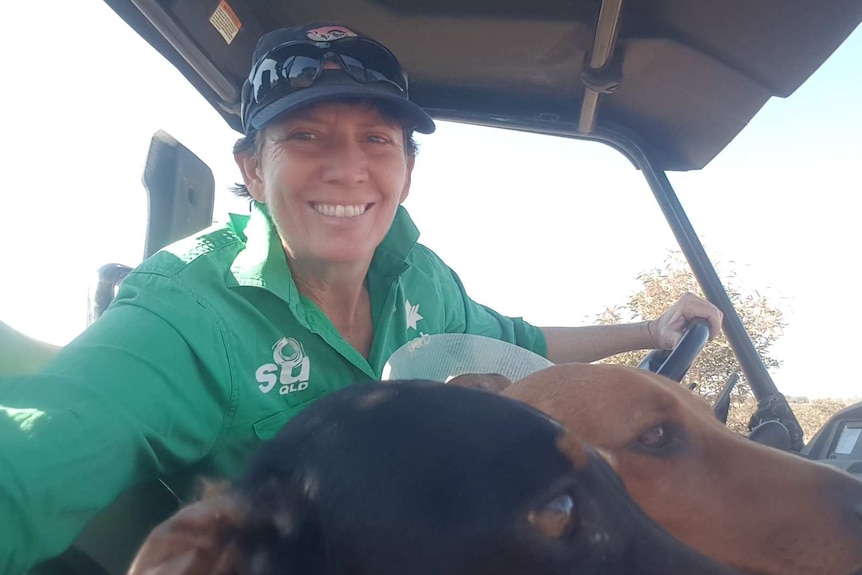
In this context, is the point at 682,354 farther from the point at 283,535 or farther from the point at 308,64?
the point at 283,535

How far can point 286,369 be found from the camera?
2137 millimetres

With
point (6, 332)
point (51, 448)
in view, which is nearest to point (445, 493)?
point (51, 448)

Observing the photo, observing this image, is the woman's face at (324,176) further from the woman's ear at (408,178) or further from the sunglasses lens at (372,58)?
the woman's ear at (408,178)

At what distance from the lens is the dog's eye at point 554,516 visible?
1.19 meters

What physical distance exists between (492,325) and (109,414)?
214 cm

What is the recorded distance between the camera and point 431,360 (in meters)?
2.32

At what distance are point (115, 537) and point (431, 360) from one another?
1068 mm

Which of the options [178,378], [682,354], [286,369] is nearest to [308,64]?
[286,369]

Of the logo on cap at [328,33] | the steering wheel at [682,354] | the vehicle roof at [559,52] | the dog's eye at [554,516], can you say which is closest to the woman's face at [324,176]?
the logo on cap at [328,33]

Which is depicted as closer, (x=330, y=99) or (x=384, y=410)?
(x=384, y=410)

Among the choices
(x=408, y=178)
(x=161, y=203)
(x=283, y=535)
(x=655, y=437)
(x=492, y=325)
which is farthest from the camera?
(x=492, y=325)

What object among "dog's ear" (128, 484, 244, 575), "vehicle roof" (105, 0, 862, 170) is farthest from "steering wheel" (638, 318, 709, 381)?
"dog's ear" (128, 484, 244, 575)

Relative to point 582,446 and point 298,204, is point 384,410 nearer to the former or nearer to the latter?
point 582,446

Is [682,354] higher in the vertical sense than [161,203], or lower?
lower
